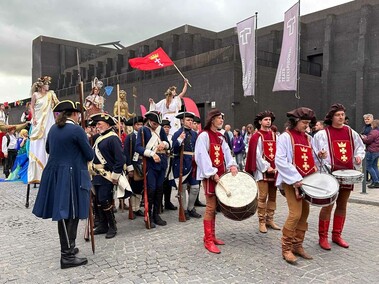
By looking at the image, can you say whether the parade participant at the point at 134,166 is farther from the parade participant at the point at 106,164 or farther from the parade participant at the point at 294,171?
the parade participant at the point at 294,171

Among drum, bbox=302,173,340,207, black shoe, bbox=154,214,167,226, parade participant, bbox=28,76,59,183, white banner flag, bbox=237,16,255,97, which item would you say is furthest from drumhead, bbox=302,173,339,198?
white banner flag, bbox=237,16,255,97

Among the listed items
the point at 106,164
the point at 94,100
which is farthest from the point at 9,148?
the point at 106,164

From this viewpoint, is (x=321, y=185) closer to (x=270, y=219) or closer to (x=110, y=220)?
(x=270, y=219)

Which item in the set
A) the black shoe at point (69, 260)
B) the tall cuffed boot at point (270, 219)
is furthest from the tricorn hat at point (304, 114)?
the black shoe at point (69, 260)

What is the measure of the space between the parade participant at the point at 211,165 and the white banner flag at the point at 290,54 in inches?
439

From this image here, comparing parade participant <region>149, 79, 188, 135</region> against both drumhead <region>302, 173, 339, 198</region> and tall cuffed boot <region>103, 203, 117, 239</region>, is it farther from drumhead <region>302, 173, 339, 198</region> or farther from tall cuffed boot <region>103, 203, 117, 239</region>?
drumhead <region>302, 173, 339, 198</region>

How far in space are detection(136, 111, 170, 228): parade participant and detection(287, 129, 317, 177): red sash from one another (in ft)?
8.13

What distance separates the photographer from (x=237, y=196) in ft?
16.3

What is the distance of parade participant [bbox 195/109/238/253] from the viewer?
5.10 metres

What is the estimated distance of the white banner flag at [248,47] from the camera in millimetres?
16812

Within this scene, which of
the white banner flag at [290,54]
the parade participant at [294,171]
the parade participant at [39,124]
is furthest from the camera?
the white banner flag at [290,54]

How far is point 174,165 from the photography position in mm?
7309

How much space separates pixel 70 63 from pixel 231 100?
45.7 meters

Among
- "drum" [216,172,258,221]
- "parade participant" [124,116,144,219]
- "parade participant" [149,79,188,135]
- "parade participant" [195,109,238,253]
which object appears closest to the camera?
"drum" [216,172,258,221]
